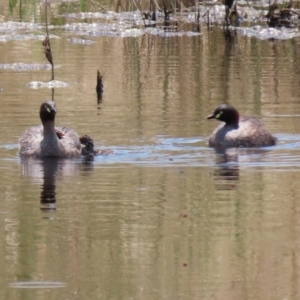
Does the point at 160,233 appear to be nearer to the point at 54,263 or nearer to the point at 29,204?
the point at 54,263

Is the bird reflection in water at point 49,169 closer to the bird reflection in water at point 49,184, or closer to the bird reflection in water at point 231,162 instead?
the bird reflection in water at point 49,184

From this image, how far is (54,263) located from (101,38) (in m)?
16.7

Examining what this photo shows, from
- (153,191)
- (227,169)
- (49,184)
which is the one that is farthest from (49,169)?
Answer: (153,191)

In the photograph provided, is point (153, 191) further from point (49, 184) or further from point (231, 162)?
point (231, 162)

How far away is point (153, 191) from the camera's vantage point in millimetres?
9703

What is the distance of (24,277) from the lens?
6945mm

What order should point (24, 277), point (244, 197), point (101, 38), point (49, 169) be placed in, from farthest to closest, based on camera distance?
point (101, 38), point (49, 169), point (244, 197), point (24, 277)

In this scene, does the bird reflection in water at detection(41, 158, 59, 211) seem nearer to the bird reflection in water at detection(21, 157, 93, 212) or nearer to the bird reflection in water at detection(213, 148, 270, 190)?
the bird reflection in water at detection(21, 157, 93, 212)

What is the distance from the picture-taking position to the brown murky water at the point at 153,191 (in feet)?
22.6

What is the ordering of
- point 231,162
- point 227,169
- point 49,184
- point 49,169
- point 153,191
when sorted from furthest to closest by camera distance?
point 231,162, point 49,169, point 227,169, point 49,184, point 153,191

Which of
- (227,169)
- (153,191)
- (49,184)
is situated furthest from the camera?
(227,169)

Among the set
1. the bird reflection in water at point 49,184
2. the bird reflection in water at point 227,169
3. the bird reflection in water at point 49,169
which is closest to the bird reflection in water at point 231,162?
the bird reflection in water at point 227,169

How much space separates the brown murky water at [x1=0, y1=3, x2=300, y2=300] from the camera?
22.6 ft

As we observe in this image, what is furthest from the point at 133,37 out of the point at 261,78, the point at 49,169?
the point at 49,169
